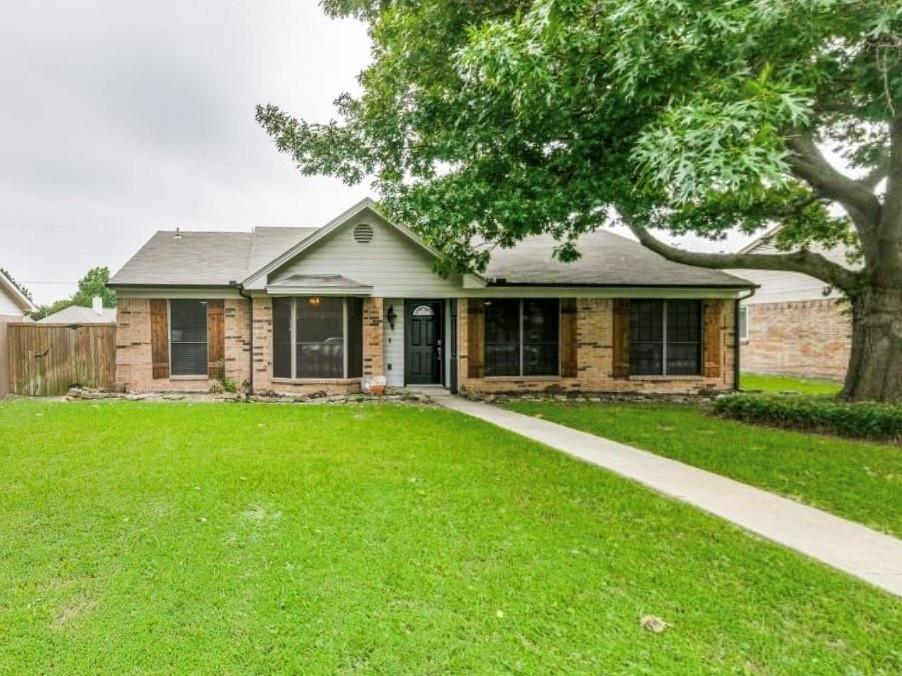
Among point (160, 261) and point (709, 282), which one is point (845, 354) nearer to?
point (709, 282)

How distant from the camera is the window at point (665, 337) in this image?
1325 cm

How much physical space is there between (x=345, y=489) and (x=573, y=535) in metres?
2.31

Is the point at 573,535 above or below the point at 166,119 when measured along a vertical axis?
below

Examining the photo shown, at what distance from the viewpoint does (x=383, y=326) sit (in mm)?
12781

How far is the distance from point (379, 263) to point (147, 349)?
614cm

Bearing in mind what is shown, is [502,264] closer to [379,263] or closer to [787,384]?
[379,263]

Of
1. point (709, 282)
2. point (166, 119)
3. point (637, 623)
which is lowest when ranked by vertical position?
point (637, 623)

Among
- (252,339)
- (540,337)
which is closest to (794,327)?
(540,337)

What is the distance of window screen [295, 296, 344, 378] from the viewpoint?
12312 mm

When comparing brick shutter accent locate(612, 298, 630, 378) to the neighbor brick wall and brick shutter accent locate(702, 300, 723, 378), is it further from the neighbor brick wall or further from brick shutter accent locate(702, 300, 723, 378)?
the neighbor brick wall

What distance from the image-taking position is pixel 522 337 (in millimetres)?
13055

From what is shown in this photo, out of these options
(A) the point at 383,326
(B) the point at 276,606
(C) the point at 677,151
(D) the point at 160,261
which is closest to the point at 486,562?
(B) the point at 276,606

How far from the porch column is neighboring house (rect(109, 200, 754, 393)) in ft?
0.11

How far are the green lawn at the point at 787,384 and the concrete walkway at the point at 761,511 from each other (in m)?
9.36
